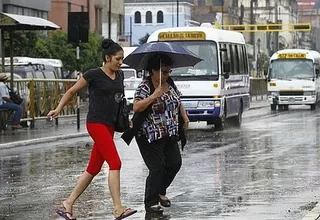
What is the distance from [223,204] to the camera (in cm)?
1250

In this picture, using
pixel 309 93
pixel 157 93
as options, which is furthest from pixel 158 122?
pixel 309 93

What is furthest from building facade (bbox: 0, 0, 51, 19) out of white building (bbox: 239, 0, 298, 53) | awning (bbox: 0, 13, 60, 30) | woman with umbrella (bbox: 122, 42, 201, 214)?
white building (bbox: 239, 0, 298, 53)

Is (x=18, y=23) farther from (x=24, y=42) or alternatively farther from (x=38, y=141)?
(x=24, y=42)

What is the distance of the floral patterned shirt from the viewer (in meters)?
11.8

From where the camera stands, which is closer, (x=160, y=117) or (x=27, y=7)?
(x=160, y=117)

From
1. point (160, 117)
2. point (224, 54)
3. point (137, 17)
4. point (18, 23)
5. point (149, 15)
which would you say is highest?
point (149, 15)

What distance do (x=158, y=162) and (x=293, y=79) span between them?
34384 millimetres

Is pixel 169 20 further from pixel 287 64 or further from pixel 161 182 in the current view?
pixel 161 182

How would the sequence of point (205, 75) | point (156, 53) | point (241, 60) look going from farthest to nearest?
point (241, 60), point (205, 75), point (156, 53)

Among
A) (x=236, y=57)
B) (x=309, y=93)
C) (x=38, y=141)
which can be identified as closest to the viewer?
(x=38, y=141)

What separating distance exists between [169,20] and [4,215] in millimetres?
106296

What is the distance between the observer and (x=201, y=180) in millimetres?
15336

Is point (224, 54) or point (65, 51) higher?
point (224, 54)

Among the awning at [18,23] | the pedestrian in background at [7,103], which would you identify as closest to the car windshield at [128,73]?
the awning at [18,23]
